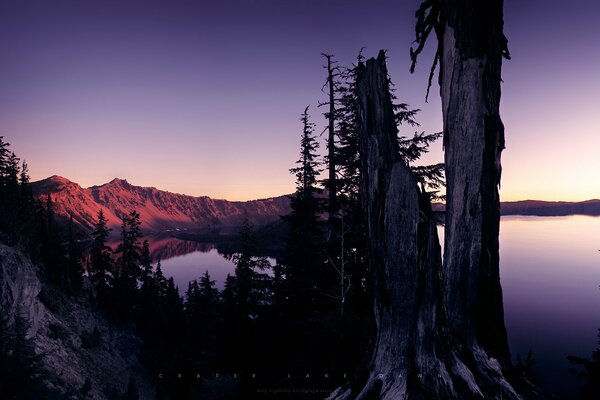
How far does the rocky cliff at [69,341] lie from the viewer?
23328 mm

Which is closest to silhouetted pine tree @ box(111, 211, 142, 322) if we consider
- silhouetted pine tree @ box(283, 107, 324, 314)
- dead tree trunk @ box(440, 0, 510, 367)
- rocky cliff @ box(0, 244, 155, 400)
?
rocky cliff @ box(0, 244, 155, 400)

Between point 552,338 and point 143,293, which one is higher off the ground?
point 143,293

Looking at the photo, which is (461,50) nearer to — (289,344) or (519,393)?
(519,393)

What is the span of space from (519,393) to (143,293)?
52.7m

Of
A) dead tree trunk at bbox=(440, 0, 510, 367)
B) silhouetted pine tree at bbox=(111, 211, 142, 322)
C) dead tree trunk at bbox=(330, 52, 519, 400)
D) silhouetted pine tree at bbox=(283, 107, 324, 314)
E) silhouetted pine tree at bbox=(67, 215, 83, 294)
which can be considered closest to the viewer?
dead tree trunk at bbox=(330, 52, 519, 400)

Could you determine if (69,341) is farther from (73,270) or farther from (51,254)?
(51,254)

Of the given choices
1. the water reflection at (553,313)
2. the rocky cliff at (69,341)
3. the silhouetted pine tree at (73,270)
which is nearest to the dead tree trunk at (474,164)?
the rocky cliff at (69,341)

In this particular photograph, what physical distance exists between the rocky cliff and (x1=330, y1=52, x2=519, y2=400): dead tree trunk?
841 inches

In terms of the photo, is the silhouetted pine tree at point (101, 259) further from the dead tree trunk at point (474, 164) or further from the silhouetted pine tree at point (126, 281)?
the dead tree trunk at point (474, 164)

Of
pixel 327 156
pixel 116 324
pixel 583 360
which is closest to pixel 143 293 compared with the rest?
pixel 116 324

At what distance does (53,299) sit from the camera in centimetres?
3669

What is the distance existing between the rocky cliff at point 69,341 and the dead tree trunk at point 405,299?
21374 mm

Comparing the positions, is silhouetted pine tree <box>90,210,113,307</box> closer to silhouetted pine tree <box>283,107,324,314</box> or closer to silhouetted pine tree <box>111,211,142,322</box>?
silhouetted pine tree <box>111,211,142,322</box>

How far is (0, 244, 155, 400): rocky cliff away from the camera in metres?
23.3
